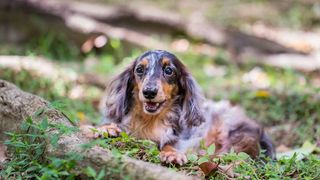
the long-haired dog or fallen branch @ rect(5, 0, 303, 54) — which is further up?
fallen branch @ rect(5, 0, 303, 54)

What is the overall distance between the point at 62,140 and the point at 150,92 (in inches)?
49.7

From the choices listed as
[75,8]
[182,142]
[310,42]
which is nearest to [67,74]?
[75,8]

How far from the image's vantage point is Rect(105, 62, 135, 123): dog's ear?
17.4 feet

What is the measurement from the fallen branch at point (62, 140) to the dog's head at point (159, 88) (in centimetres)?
98

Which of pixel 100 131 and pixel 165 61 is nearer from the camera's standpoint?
pixel 100 131

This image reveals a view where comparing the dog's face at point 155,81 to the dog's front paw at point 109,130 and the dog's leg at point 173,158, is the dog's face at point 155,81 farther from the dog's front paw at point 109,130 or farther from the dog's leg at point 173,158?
the dog's leg at point 173,158

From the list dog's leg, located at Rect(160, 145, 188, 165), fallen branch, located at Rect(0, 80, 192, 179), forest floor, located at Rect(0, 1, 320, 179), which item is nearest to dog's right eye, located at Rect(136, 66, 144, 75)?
forest floor, located at Rect(0, 1, 320, 179)

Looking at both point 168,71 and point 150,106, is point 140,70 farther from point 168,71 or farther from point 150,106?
point 150,106

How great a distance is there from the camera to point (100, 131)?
14.4 feet

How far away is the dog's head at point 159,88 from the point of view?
506cm

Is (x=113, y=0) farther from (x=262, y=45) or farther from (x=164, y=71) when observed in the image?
(x=164, y=71)

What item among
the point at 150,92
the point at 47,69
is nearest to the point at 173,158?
the point at 150,92

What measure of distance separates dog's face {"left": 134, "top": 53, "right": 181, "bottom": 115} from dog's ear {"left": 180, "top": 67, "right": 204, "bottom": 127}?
8cm

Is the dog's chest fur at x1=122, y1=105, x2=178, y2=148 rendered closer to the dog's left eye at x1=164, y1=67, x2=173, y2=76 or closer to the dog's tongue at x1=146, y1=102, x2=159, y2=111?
the dog's tongue at x1=146, y1=102, x2=159, y2=111
